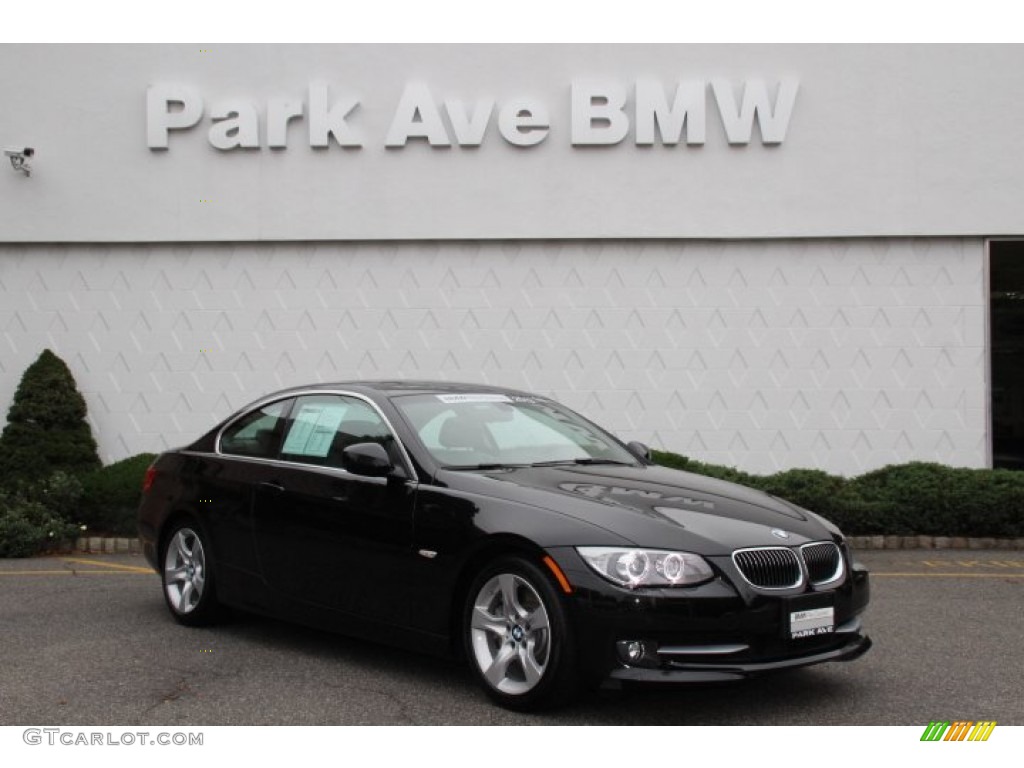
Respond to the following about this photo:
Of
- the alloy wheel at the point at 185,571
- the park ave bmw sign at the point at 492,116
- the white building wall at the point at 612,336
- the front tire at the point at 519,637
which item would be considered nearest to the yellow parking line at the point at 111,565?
the alloy wheel at the point at 185,571

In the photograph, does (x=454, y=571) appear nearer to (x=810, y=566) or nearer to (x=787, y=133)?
(x=810, y=566)

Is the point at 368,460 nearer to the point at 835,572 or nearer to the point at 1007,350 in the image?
the point at 835,572

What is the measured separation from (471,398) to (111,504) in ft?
20.5

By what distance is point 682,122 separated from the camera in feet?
43.0

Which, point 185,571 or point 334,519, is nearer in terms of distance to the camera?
point 334,519

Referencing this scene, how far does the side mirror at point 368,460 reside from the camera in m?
5.70

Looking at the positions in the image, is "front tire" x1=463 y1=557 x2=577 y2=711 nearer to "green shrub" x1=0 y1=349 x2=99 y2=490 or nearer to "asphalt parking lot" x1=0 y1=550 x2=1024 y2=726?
"asphalt parking lot" x1=0 y1=550 x2=1024 y2=726

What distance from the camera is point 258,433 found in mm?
6969

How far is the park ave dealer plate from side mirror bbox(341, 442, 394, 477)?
82.6 inches

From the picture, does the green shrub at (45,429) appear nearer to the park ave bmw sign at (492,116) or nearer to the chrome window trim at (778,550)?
the park ave bmw sign at (492,116)

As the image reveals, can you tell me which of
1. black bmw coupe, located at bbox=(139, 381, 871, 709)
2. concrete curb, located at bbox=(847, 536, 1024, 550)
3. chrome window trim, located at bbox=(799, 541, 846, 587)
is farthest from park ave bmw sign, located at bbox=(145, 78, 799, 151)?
chrome window trim, located at bbox=(799, 541, 846, 587)

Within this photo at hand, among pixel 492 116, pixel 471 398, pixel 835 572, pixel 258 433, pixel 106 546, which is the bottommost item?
pixel 106 546

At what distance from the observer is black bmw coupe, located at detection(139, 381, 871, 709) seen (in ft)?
15.7

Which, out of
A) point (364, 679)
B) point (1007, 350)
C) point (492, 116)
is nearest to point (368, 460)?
point (364, 679)
